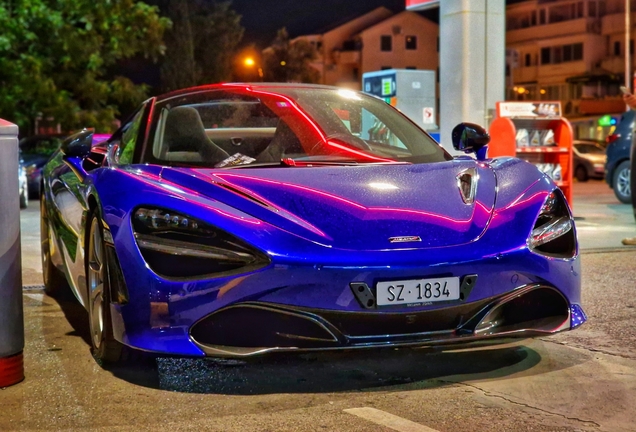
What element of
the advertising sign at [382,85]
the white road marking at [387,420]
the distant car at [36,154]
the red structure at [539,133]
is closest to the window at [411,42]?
the distant car at [36,154]

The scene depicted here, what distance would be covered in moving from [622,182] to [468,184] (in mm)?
12323

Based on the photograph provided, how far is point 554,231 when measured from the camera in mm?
4699

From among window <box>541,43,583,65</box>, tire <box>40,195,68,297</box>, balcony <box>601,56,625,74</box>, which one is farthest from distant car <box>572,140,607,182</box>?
window <box>541,43,583,65</box>

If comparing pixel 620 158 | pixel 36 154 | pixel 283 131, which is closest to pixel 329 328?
pixel 283 131

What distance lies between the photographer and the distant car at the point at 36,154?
64.4 ft

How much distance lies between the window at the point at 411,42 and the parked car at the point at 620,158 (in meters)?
59.3

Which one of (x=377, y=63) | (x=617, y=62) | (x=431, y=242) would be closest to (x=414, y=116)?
(x=431, y=242)

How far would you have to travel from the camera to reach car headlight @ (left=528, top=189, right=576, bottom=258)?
4.59 m

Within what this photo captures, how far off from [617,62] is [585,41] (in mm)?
2663

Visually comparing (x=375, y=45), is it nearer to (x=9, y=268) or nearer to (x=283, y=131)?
(x=283, y=131)

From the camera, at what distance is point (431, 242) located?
14.2 ft

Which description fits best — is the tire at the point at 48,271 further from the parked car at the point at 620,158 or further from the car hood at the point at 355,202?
Result: the parked car at the point at 620,158

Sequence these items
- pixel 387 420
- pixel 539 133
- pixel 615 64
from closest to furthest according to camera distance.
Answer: pixel 387 420 < pixel 539 133 < pixel 615 64

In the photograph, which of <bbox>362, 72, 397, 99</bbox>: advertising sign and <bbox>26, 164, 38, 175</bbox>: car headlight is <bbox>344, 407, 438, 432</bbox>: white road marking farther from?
<bbox>26, 164, 38, 175</bbox>: car headlight
